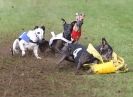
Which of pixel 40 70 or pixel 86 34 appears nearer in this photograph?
pixel 40 70

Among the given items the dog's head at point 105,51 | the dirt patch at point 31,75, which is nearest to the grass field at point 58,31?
the dirt patch at point 31,75

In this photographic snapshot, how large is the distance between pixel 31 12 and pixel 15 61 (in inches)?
346

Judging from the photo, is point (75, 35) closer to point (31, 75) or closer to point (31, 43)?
point (31, 43)

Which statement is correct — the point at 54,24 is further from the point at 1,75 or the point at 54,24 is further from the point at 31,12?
the point at 1,75

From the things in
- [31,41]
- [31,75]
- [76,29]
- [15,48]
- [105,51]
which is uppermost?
[76,29]

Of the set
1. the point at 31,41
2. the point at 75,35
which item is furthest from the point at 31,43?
the point at 75,35

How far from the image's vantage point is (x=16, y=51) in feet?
59.4

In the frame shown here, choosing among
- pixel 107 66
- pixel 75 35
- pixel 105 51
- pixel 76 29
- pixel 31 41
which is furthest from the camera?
pixel 75 35

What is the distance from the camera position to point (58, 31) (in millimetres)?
21984

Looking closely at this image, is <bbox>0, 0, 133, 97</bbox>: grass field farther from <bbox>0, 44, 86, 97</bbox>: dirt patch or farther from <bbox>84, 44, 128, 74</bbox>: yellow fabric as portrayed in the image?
<bbox>84, 44, 128, 74</bbox>: yellow fabric

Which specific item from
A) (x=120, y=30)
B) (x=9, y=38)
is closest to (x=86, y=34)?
(x=120, y=30)

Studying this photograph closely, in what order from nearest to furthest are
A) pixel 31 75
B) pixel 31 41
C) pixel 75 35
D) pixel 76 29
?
pixel 31 75, pixel 31 41, pixel 76 29, pixel 75 35

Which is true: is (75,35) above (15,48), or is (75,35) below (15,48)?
above

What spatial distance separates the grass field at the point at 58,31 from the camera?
14008 millimetres
